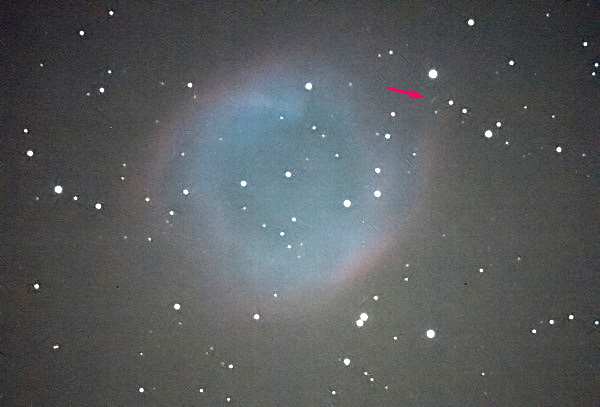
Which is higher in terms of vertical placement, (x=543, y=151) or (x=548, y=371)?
(x=543, y=151)

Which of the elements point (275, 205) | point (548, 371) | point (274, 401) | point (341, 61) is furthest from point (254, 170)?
point (548, 371)

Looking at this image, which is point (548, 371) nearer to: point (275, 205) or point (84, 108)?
point (275, 205)

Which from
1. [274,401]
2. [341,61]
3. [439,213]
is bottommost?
[274,401]

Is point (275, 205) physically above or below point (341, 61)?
below

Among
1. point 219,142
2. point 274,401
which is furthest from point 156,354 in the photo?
point 219,142

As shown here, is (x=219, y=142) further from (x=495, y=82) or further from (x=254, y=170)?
(x=495, y=82)

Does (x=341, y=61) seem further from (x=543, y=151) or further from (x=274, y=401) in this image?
(x=274, y=401)

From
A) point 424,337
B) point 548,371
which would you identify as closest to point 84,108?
point 424,337
